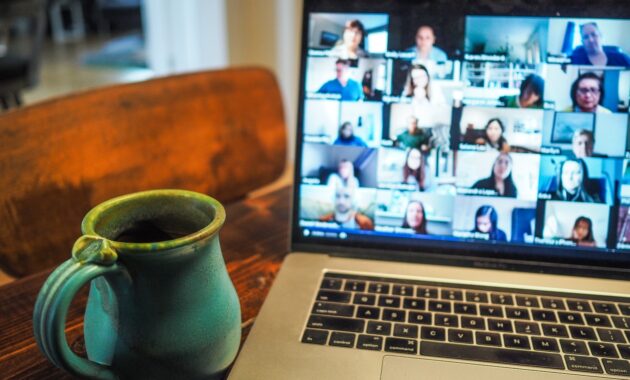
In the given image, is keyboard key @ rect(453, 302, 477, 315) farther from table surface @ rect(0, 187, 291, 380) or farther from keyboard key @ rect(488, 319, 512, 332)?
table surface @ rect(0, 187, 291, 380)

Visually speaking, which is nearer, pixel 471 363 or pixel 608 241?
pixel 471 363

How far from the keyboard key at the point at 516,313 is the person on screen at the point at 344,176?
0.19 metres

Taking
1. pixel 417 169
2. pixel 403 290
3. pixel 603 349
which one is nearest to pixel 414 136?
pixel 417 169

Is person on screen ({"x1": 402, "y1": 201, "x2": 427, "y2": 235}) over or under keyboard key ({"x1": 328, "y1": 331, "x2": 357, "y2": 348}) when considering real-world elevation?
over

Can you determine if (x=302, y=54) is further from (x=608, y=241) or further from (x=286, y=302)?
(x=608, y=241)

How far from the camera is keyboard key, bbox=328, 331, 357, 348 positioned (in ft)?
1.61

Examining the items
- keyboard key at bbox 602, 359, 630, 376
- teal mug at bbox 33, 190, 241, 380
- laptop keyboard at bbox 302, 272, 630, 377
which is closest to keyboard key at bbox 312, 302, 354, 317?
laptop keyboard at bbox 302, 272, 630, 377

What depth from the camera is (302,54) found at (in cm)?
62

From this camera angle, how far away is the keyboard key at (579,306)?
53 centimetres

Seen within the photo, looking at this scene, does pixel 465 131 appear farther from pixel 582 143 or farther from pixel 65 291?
pixel 65 291

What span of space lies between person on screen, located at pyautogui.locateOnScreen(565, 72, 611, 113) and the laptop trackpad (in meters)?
0.26

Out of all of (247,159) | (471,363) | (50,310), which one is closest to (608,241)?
(471,363)

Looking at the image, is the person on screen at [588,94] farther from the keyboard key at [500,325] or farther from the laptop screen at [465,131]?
the keyboard key at [500,325]

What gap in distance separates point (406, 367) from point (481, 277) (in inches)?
6.4
